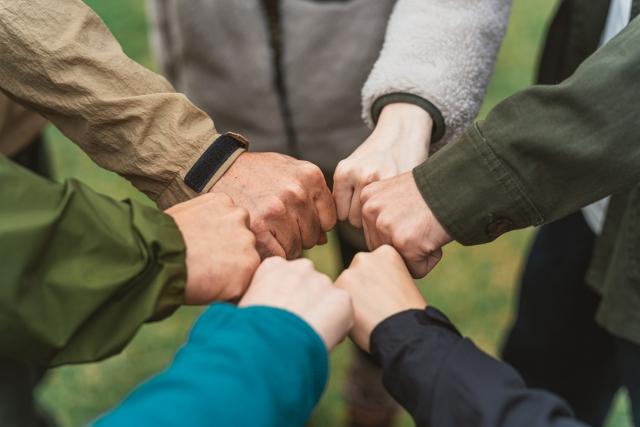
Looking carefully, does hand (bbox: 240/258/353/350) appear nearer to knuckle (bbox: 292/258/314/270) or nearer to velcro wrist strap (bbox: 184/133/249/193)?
knuckle (bbox: 292/258/314/270)

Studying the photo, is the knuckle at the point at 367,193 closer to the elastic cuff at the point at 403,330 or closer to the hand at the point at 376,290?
the hand at the point at 376,290

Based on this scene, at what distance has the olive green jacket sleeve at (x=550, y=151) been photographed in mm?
1133

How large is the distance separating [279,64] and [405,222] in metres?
0.69

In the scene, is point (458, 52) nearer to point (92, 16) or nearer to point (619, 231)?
point (619, 231)

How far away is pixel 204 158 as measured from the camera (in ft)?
4.48

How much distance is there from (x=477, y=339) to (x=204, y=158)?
136 centimetres

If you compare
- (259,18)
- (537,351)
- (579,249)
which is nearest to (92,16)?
(259,18)

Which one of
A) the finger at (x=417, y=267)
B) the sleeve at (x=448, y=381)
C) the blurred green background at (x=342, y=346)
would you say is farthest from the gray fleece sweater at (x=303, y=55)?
the blurred green background at (x=342, y=346)

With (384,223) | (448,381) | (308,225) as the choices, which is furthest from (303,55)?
(448,381)

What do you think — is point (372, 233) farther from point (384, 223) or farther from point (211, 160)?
point (211, 160)

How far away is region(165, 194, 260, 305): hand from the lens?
3.79ft

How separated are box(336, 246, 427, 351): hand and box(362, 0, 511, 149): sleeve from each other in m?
0.31

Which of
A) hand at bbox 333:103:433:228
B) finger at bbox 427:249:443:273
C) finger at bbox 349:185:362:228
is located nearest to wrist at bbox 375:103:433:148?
hand at bbox 333:103:433:228

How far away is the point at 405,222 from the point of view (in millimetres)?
1267
